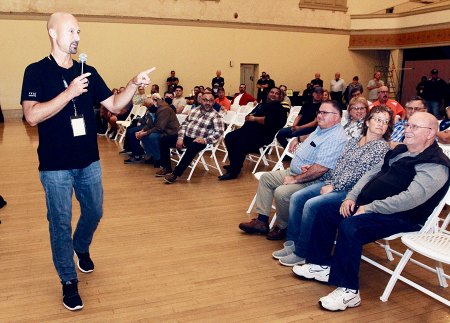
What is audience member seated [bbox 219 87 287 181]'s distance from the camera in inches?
237

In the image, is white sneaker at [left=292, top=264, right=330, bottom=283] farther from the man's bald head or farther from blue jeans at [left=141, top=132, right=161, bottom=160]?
blue jeans at [left=141, top=132, right=161, bottom=160]

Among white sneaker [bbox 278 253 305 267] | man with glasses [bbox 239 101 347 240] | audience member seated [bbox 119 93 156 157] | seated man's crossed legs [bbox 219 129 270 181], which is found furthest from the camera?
audience member seated [bbox 119 93 156 157]

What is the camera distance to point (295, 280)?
3010 millimetres

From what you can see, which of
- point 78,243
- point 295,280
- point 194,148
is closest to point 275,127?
point 194,148

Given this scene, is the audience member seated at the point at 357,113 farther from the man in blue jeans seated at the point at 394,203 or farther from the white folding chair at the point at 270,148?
the white folding chair at the point at 270,148

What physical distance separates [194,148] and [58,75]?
352cm

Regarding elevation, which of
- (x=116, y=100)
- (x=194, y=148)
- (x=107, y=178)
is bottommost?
(x=107, y=178)

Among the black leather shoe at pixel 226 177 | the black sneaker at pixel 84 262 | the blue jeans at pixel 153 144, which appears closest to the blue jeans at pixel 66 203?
the black sneaker at pixel 84 262

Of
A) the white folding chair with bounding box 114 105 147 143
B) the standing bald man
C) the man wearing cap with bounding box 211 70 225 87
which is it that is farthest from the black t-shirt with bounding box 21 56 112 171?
the man wearing cap with bounding box 211 70 225 87

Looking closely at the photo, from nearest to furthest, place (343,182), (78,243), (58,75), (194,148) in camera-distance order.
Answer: (58,75) < (78,243) < (343,182) < (194,148)

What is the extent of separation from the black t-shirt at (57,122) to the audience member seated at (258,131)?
3563 millimetres

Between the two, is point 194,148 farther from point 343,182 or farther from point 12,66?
point 12,66

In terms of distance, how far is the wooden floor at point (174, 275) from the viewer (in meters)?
2.56

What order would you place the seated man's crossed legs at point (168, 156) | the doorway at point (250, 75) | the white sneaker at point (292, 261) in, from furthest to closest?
the doorway at point (250, 75)
the seated man's crossed legs at point (168, 156)
the white sneaker at point (292, 261)
